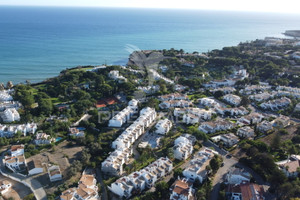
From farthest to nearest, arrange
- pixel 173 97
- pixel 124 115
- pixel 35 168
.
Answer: pixel 173 97
pixel 124 115
pixel 35 168

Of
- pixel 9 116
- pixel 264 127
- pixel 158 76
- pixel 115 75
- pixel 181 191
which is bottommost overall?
pixel 181 191

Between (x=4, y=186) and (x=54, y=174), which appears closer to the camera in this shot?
(x=4, y=186)

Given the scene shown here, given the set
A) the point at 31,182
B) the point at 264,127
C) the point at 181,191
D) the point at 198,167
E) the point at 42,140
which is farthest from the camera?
the point at 264,127

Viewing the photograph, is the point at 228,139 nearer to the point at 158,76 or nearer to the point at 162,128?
the point at 162,128

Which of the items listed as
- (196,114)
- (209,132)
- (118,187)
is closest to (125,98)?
(196,114)

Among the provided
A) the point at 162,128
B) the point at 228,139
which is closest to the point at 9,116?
the point at 162,128

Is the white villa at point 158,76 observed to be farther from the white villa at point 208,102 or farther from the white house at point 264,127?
the white house at point 264,127

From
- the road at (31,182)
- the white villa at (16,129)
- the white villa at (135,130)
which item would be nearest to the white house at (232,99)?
the white villa at (135,130)

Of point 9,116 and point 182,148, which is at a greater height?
point 9,116
